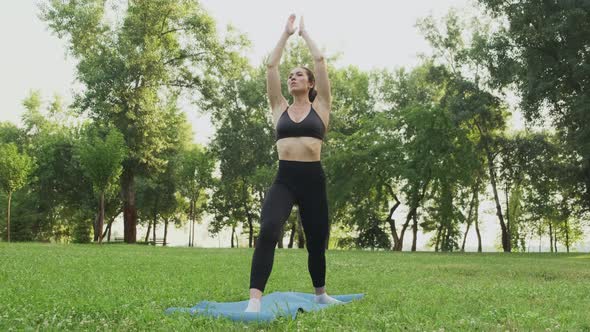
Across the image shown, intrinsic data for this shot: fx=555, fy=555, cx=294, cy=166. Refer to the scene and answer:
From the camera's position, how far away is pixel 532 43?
25.6 metres

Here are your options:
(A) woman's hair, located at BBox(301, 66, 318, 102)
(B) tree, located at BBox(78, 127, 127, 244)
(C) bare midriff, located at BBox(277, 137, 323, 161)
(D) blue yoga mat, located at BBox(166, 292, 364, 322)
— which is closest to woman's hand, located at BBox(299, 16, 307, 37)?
(A) woman's hair, located at BBox(301, 66, 318, 102)

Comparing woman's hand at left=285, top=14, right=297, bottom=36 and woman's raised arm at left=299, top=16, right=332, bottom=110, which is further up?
woman's hand at left=285, top=14, right=297, bottom=36

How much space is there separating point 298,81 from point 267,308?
281 centimetres

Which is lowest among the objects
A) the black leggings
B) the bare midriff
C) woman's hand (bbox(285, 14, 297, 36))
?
the black leggings

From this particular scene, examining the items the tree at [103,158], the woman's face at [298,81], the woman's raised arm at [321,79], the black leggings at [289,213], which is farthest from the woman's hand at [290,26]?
the tree at [103,158]

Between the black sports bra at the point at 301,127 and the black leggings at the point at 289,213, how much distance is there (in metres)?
0.34

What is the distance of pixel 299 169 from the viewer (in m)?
6.70

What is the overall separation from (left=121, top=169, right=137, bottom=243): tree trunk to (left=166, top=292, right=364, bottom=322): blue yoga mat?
39730 mm

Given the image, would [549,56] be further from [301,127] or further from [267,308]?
[267,308]

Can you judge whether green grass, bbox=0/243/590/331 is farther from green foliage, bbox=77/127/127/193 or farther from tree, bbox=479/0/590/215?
green foliage, bbox=77/127/127/193

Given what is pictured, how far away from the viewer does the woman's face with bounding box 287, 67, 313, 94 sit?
7.01 meters

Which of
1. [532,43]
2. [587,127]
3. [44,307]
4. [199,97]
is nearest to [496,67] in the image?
[532,43]

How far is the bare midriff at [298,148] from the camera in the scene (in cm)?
670

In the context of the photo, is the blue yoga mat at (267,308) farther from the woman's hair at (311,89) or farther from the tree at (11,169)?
the tree at (11,169)
